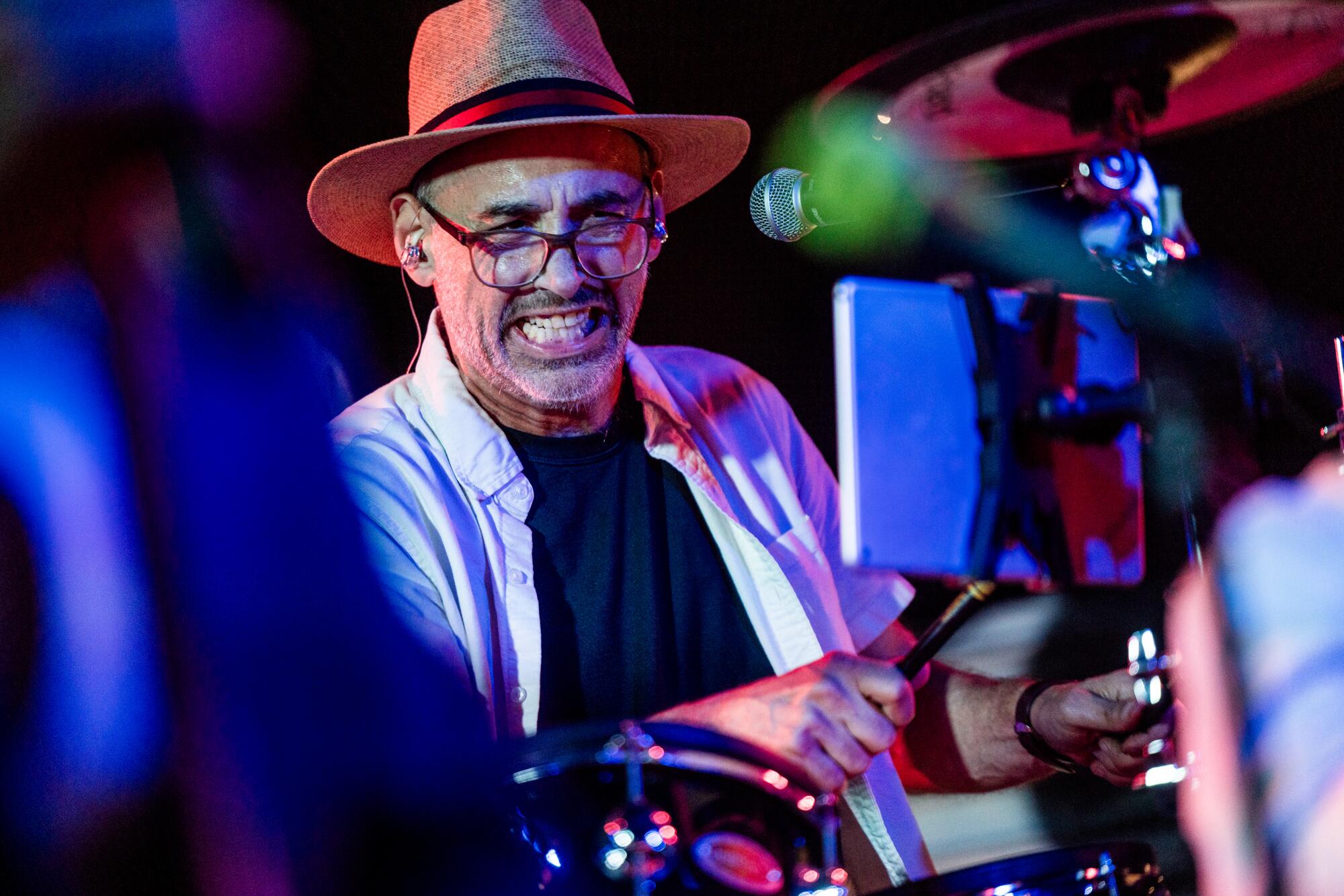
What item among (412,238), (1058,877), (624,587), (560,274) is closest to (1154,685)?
(1058,877)

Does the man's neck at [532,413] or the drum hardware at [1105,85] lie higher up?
the drum hardware at [1105,85]

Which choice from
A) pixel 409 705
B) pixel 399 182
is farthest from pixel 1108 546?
pixel 399 182

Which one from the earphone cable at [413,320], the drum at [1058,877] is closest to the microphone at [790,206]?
the drum at [1058,877]

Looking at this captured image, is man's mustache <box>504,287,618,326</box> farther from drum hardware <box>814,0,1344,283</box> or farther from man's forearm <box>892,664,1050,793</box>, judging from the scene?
man's forearm <box>892,664,1050,793</box>

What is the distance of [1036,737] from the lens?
1.70 m

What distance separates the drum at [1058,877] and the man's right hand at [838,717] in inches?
7.0

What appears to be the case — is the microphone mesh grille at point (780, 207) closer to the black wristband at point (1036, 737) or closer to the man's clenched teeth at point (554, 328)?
the man's clenched teeth at point (554, 328)

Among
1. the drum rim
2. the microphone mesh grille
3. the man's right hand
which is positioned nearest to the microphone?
the microphone mesh grille

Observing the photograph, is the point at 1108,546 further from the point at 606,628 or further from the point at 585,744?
the point at 606,628

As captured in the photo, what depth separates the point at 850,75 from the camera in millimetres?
1179

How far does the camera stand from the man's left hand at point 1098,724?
151cm

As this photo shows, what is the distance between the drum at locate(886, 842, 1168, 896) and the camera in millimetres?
1090

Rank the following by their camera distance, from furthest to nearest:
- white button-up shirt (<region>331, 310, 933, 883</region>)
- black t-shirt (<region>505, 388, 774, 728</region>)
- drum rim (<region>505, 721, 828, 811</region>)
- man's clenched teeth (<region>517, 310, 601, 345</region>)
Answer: man's clenched teeth (<region>517, 310, 601, 345</region>), black t-shirt (<region>505, 388, 774, 728</region>), white button-up shirt (<region>331, 310, 933, 883</region>), drum rim (<region>505, 721, 828, 811</region>)

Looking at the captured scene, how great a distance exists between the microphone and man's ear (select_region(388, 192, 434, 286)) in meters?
0.88
